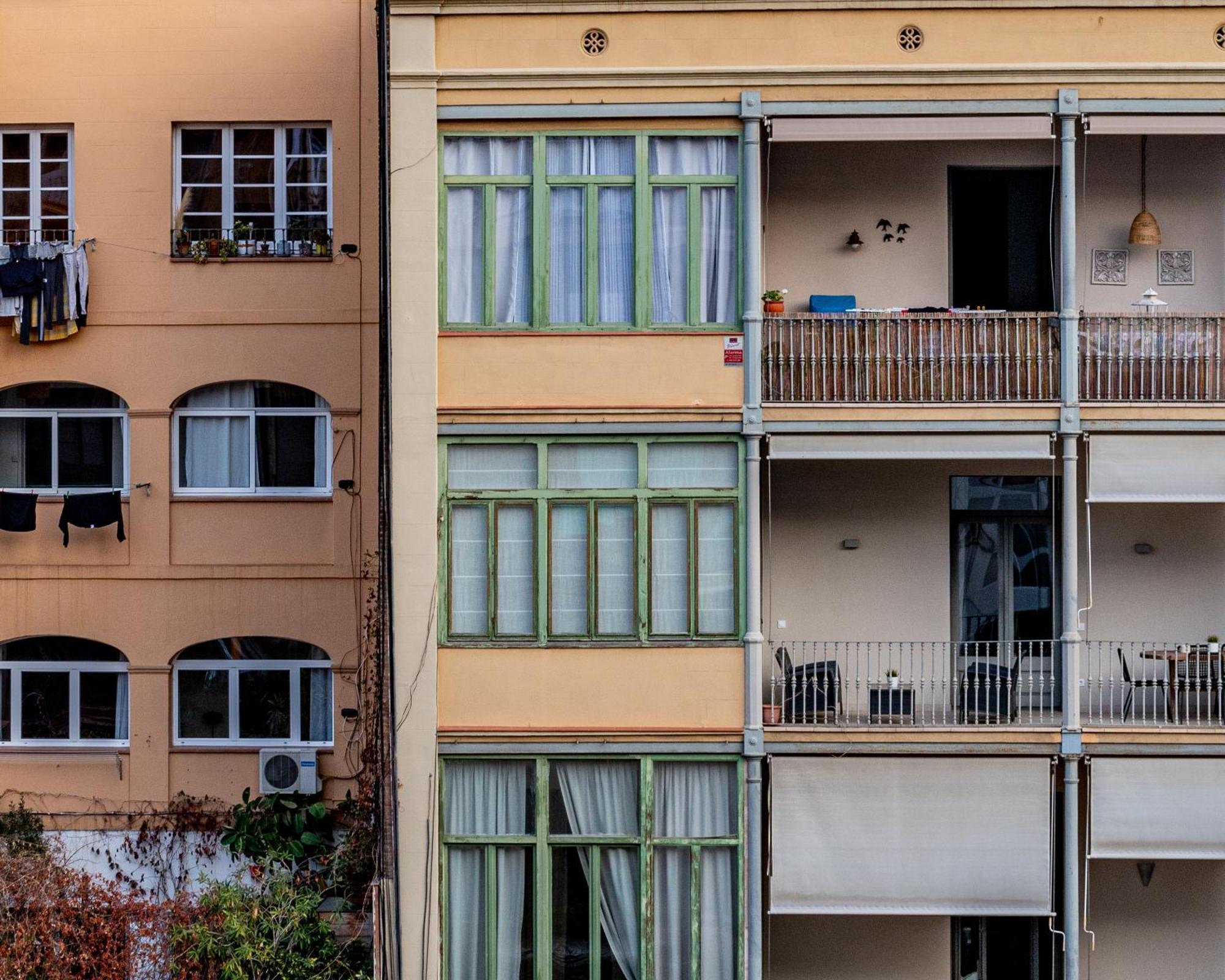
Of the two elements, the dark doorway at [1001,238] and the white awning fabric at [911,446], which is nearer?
the white awning fabric at [911,446]

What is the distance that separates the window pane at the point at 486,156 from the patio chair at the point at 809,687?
17.5 ft

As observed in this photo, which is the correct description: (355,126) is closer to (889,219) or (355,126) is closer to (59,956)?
(889,219)

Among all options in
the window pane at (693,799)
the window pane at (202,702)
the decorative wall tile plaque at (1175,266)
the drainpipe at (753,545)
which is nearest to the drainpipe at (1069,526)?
the decorative wall tile plaque at (1175,266)

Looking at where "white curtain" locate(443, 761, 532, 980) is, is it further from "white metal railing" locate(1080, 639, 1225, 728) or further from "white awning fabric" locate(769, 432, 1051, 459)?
"white metal railing" locate(1080, 639, 1225, 728)

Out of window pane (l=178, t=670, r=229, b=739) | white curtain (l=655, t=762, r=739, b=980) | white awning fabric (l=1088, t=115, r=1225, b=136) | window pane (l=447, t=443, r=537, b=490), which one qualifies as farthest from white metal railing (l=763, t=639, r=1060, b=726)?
window pane (l=178, t=670, r=229, b=739)

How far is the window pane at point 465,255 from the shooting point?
14.5 metres

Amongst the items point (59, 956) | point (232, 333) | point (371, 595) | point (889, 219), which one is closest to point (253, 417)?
point (232, 333)

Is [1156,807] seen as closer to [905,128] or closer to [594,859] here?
[594,859]

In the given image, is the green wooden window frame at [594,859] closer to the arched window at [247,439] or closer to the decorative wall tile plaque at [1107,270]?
the arched window at [247,439]

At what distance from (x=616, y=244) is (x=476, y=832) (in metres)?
5.77

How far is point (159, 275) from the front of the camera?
55.1 ft

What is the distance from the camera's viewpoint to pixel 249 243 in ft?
55.4

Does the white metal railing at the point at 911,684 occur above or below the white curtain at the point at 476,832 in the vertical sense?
above

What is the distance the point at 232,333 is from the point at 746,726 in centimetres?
723
